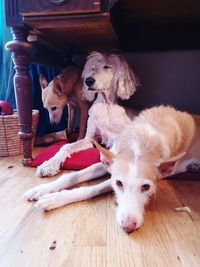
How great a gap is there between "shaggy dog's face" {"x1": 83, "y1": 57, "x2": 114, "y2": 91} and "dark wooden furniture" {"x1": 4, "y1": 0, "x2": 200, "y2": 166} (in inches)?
6.5

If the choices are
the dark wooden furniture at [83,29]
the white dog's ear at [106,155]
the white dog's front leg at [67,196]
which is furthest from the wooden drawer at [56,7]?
the white dog's front leg at [67,196]

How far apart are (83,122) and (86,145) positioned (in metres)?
0.41

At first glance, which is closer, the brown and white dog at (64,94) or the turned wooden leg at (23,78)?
the turned wooden leg at (23,78)

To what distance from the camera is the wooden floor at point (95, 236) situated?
2.60ft

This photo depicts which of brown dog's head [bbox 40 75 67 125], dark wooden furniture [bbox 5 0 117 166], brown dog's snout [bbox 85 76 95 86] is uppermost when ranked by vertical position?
dark wooden furniture [bbox 5 0 117 166]

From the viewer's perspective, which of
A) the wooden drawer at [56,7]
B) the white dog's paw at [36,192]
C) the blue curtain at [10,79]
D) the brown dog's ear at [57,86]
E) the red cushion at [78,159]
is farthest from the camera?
the blue curtain at [10,79]

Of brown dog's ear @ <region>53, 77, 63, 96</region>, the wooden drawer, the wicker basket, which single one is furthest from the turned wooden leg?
brown dog's ear @ <region>53, 77, 63, 96</region>

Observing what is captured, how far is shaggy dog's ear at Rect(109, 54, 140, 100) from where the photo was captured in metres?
1.88

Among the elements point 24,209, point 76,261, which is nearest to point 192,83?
point 24,209

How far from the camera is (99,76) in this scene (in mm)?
1870

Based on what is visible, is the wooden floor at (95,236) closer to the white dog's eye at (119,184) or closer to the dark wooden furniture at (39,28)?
the white dog's eye at (119,184)

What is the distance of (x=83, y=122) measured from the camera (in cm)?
219

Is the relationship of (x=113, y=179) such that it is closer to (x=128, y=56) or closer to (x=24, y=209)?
(x=24, y=209)

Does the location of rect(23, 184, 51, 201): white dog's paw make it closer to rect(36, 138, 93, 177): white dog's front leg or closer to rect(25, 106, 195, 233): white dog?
rect(25, 106, 195, 233): white dog
